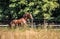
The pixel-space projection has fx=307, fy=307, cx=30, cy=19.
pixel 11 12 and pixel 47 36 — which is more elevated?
pixel 47 36

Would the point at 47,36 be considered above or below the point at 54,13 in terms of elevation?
above

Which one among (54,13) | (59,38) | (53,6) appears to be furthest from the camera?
(54,13)

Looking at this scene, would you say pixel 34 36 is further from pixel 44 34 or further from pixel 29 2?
pixel 29 2

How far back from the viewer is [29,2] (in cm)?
2055

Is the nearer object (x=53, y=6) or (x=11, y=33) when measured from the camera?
(x=11, y=33)

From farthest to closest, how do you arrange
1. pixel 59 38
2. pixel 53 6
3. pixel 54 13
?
1. pixel 54 13
2. pixel 53 6
3. pixel 59 38

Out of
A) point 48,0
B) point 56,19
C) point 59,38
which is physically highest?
point 59,38

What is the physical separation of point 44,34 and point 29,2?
13.9 metres

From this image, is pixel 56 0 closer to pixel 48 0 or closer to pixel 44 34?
pixel 48 0

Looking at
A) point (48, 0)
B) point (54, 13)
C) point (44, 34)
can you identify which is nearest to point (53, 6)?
point (48, 0)

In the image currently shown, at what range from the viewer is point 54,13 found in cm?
2206

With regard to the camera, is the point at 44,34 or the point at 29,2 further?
the point at 29,2

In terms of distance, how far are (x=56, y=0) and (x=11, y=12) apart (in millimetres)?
3161

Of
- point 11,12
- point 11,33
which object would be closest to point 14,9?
point 11,12
